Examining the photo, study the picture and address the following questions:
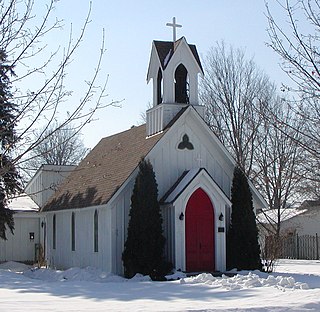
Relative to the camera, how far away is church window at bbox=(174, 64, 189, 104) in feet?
87.7

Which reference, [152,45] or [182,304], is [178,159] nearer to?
[152,45]

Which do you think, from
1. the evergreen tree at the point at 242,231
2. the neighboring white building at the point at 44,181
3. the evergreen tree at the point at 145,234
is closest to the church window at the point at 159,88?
A: the evergreen tree at the point at 242,231

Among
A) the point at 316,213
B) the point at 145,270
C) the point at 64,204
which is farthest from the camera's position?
the point at 316,213

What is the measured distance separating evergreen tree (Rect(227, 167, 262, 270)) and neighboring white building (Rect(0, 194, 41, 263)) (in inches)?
620

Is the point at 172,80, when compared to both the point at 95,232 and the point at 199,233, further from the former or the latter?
the point at 95,232

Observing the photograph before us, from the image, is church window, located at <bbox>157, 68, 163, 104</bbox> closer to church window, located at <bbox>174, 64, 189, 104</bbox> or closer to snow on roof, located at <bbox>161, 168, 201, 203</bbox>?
church window, located at <bbox>174, 64, 189, 104</bbox>

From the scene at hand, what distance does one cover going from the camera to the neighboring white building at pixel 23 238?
123ft

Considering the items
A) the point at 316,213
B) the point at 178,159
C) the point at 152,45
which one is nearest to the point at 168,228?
the point at 178,159

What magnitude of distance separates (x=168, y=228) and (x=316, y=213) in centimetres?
2826

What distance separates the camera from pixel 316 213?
164ft

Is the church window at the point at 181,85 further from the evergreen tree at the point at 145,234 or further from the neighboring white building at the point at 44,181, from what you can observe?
the neighboring white building at the point at 44,181

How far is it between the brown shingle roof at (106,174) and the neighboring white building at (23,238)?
631 cm

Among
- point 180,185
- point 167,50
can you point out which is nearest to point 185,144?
point 180,185

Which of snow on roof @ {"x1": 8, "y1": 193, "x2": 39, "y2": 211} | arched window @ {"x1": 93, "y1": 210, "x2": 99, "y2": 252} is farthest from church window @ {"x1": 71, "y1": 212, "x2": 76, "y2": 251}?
snow on roof @ {"x1": 8, "y1": 193, "x2": 39, "y2": 211}
